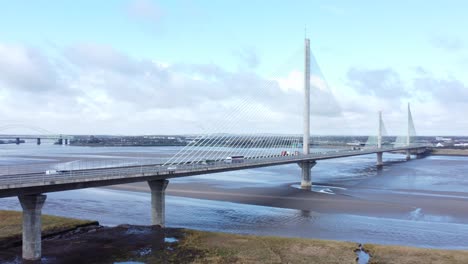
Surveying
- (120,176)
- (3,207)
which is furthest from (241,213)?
(3,207)

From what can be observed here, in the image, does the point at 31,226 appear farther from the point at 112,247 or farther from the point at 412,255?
the point at 412,255

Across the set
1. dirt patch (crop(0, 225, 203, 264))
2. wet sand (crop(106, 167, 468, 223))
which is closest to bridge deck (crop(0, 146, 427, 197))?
dirt patch (crop(0, 225, 203, 264))

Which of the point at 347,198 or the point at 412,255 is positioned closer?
the point at 412,255

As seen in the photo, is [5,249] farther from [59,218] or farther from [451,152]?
[451,152]

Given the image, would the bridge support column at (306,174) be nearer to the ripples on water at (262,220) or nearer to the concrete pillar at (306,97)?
the concrete pillar at (306,97)

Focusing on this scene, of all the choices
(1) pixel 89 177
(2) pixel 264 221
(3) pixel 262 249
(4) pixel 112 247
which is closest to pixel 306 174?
(2) pixel 264 221

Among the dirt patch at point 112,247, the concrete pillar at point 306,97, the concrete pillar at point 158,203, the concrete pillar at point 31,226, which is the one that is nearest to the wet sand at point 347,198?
the concrete pillar at point 306,97
